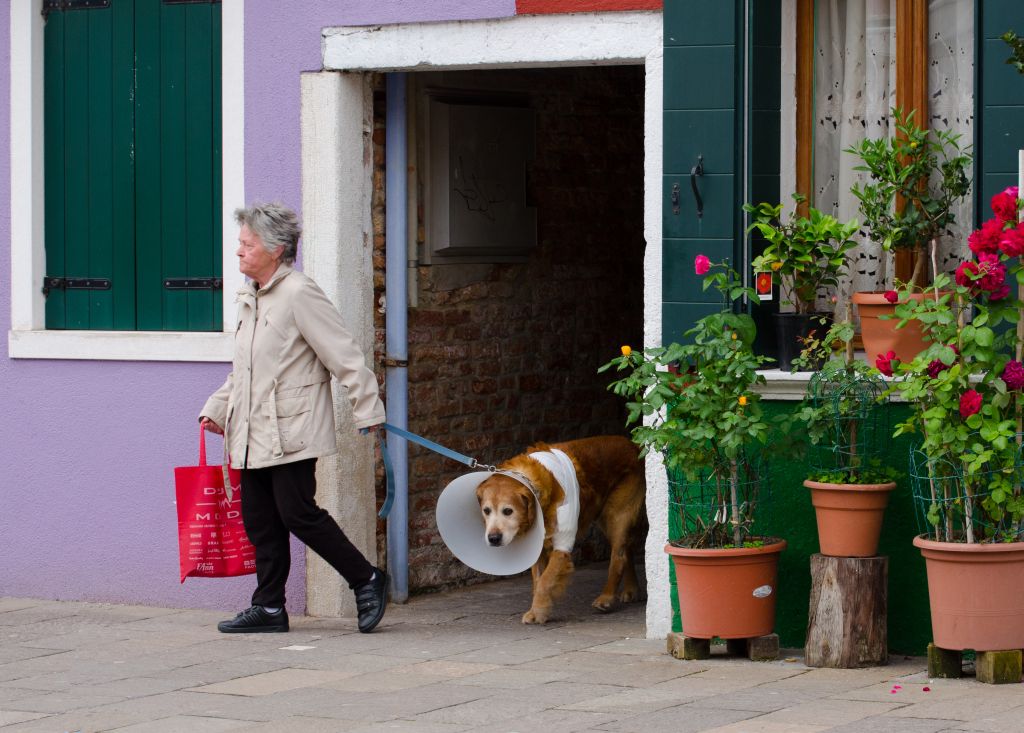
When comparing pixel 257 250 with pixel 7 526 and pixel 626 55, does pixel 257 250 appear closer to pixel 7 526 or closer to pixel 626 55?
pixel 626 55

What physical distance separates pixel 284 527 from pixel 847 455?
2.44 m

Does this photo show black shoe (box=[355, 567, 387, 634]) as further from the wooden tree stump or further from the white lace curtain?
the white lace curtain

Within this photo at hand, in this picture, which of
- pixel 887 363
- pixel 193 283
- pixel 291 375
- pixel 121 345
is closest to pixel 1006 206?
pixel 887 363

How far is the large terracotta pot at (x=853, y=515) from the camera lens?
665cm

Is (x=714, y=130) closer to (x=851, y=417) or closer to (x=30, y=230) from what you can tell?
(x=851, y=417)

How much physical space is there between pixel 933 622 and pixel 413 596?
297 centimetres

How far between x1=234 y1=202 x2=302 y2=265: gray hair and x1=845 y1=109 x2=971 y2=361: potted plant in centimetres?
233

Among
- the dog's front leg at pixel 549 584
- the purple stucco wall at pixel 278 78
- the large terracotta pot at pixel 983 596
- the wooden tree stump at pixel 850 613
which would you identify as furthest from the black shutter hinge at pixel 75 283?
the large terracotta pot at pixel 983 596

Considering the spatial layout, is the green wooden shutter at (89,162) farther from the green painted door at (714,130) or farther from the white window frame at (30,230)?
the green painted door at (714,130)

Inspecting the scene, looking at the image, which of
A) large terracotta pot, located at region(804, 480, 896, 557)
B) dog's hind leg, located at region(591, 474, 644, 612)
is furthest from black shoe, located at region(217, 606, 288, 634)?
large terracotta pot, located at region(804, 480, 896, 557)

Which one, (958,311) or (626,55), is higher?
(626,55)

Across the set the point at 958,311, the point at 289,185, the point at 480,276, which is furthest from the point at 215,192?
the point at 958,311

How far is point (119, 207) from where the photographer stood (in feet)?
27.9

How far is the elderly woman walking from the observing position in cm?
743
